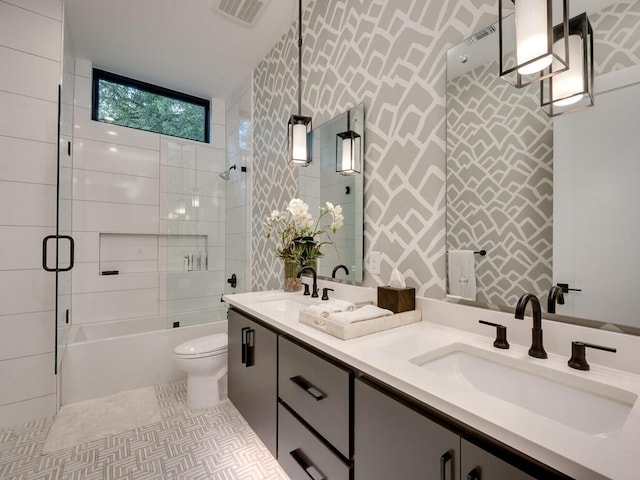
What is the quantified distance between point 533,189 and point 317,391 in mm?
1029

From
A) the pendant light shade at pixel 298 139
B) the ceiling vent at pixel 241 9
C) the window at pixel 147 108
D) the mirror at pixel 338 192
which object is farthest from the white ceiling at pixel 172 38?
the mirror at pixel 338 192

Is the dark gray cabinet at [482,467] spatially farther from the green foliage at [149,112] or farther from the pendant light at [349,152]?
the green foliage at [149,112]

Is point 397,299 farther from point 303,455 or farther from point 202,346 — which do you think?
point 202,346

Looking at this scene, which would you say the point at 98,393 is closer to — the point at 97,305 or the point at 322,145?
the point at 97,305

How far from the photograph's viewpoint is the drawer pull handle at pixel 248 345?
1.58 meters

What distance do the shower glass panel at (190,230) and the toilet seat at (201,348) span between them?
76 cm

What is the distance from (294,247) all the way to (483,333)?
1.22 meters

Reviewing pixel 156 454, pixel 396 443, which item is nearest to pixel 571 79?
pixel 396 443

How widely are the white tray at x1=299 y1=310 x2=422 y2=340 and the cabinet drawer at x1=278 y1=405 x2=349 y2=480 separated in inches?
15.5

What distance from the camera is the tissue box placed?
1.28m

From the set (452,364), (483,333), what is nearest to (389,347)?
(452,364)

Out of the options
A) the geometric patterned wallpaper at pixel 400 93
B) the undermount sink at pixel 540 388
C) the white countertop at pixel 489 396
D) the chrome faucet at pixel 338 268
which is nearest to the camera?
the white countertop at pixel 489 396

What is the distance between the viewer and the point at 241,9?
2.12m

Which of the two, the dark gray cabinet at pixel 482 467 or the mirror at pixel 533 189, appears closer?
the dark gray cabinet at pixel 482 467
